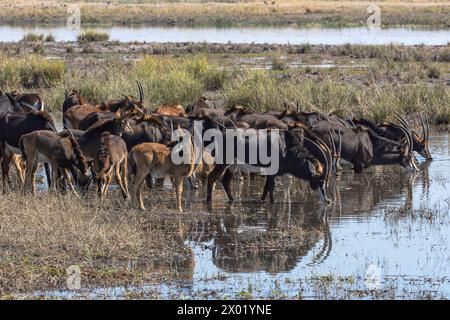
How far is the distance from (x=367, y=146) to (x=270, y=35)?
39.4 meters

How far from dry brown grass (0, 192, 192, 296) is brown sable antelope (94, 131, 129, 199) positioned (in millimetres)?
466

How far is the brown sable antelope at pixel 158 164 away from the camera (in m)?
13.7

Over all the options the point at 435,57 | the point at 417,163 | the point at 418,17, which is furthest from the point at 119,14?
the point at 417,163

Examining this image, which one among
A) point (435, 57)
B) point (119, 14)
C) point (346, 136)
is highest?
point (346, 136)

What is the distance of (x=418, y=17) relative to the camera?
70.1m

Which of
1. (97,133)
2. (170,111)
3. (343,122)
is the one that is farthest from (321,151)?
(170,111)

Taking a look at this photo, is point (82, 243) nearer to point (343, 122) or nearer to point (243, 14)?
point (343, 122)

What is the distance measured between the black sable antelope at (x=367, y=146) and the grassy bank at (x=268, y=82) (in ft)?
5.99

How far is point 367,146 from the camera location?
16.8 metres

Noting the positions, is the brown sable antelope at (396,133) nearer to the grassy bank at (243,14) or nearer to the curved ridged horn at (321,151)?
the curved ridged horn at (321,151)

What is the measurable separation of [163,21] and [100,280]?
63796 millimetres

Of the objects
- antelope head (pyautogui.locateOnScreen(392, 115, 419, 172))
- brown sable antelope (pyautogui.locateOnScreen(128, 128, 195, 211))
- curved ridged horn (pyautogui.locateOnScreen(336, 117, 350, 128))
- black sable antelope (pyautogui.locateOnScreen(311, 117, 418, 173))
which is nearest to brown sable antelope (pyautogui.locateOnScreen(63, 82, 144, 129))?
brown sable antelope (pyautogui.locateOnScreen(128, 128, 195, 211))
